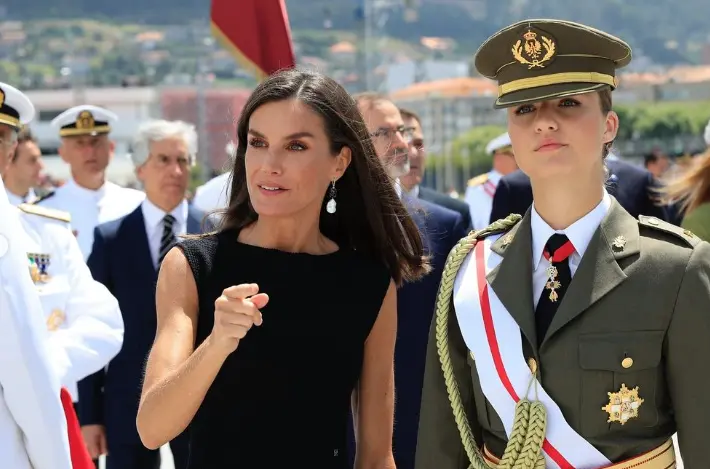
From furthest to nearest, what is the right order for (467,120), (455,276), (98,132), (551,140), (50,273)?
(467,120)
(98,132)
(50,273)
(455,276)
(551,140)

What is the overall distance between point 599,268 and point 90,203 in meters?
5.67

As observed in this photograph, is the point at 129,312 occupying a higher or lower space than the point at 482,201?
higher

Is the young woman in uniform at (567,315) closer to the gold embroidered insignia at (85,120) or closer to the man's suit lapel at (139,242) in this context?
the man's suit lapel at (139,242)

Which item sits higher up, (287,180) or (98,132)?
(287,180)

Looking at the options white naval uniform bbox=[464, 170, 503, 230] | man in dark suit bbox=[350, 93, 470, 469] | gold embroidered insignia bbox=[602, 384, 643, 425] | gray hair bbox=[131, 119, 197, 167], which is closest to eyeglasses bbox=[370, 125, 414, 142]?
man in dark suit bbox=[350, 93, 470, 469]

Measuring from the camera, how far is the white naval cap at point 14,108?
4.32 metres

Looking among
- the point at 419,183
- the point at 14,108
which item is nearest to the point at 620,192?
the point at 419,183

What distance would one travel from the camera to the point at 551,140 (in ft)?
8.95

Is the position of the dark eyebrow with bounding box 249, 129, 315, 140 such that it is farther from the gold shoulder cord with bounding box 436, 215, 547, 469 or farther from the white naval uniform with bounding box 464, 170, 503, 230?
the white naval uniform with bounding box 464, 170, 503, 230

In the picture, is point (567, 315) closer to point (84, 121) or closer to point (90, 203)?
point (90, 203)

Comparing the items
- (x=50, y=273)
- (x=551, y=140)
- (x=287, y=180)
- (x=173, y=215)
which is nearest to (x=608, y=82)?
(x=551, y=140)

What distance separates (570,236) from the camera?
281 cm

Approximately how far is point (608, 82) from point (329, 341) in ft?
3.03

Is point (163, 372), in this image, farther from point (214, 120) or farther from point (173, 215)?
point (214, 120)
